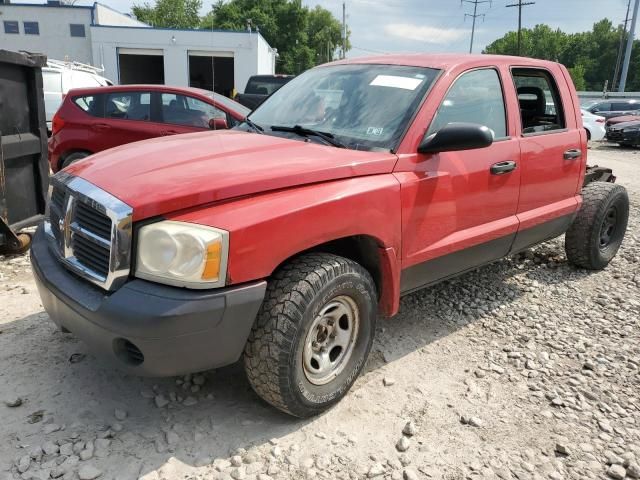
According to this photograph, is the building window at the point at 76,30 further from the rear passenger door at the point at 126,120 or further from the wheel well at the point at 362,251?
the wheel well at the point at 362,251

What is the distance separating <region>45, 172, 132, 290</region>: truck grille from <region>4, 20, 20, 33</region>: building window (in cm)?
3989

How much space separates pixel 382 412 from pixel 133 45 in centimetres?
3008

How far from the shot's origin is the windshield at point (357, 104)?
10.2 ft

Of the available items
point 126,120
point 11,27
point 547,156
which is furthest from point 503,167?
point 11,27

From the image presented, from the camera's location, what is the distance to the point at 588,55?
88750 mm

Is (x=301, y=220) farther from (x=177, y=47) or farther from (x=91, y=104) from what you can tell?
(x=177, y=47)

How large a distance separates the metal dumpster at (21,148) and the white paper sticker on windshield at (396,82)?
317cm

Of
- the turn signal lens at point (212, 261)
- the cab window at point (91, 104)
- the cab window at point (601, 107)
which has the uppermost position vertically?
the cab window at point (91, 104)

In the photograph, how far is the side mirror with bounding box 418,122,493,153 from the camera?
9.58 feet

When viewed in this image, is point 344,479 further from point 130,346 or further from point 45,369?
point 45,369

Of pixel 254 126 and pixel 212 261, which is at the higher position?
pixel 254 126

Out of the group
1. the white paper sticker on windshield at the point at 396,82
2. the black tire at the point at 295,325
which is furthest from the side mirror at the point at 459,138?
the black tire at the point at 295,325

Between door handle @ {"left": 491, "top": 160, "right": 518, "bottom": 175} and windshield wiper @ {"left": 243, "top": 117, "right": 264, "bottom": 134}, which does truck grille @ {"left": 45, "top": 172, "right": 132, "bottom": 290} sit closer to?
windshield wiper @ {"left": 243, "top": 117, "right": 264, "bottom": 134}

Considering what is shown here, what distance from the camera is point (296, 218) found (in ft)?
Answer: 8.02
